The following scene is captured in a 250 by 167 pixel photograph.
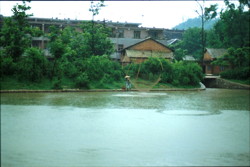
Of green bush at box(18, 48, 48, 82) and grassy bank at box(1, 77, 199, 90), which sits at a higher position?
green bush at box(18, 48, 48, 82)

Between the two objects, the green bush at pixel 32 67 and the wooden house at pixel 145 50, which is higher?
the wooden house at pixel 145 50

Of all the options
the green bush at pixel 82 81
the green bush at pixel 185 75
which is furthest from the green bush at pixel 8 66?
the green bush at pixel 185 75

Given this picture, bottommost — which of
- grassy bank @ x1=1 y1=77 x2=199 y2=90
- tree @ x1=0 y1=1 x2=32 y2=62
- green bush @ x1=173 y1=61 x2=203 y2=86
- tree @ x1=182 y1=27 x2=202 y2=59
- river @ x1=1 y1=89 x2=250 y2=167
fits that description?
river @ x1=1 y1=89 x2=250 y2=167

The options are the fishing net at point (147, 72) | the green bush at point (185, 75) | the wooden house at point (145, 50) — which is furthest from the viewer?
the wooden house at point (145, 50)

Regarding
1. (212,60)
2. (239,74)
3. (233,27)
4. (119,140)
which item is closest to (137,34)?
(212,60)

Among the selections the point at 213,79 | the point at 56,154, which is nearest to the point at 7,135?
the point at 56,154

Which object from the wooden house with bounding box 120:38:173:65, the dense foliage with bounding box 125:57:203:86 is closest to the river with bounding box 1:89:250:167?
the dense foliage with bounding box 125:57:203:86

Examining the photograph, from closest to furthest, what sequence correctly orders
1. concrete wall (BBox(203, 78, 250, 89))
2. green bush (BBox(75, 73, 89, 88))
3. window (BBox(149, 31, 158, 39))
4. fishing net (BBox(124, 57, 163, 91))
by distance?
green bush (BBox(75, 73, 89, 88)) < fishing net (BBox(124, 57, 163, 91)) < concrete wall (BBox(203, 78, 250, 89)) < window (BBox(149, 31, 158, 39))

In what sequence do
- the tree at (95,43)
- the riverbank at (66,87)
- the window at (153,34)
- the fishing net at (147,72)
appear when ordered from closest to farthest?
the riverbank at (66,87), the fishing net at (147,72), the tree at (95,43), the window at (153,34)

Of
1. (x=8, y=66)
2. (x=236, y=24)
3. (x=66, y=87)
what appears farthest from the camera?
(x=236, y=24)

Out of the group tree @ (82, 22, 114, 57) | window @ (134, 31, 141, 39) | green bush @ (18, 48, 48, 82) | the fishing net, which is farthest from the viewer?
window @ (134, 31, 141, 39)

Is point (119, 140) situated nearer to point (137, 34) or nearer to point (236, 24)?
point (236, 24)

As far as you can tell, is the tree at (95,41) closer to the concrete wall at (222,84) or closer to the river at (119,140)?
the concrete wall at (222,84)

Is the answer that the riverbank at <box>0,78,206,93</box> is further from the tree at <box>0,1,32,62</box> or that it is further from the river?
the river
